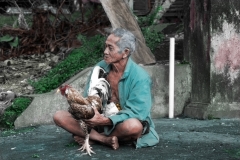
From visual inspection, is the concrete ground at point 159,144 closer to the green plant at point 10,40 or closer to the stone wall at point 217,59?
the stone wall at point 217,59

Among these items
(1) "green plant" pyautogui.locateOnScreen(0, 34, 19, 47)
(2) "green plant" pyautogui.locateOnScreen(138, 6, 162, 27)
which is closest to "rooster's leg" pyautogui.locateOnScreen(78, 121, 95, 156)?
(2) "green plant" pyautogui.locateOnScreen(138, 6, 162, 27)

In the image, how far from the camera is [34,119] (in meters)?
7.80

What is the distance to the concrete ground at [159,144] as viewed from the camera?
18.0 feet

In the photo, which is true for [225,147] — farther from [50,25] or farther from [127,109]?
[50,25]

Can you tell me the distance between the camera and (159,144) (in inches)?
239

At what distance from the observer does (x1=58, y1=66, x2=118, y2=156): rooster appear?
517 centimetres

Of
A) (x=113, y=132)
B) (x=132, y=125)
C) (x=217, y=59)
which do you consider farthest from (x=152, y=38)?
(x=132, y=125)

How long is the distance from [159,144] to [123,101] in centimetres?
78

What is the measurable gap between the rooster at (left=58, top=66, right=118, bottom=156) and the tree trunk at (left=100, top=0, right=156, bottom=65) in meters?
2.92

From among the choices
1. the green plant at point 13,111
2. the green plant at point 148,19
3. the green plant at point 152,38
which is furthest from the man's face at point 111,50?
the green plant at point 148,19

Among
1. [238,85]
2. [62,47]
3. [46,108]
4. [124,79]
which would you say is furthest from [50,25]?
[124,79]

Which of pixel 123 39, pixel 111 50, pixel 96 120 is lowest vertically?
pixel 96 120

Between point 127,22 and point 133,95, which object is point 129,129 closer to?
point 133,95

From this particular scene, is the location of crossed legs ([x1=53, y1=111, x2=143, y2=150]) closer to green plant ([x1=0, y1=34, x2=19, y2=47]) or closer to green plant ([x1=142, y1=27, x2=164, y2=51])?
green plant ([x1=142, y1=27, x2=164, y2=51])
